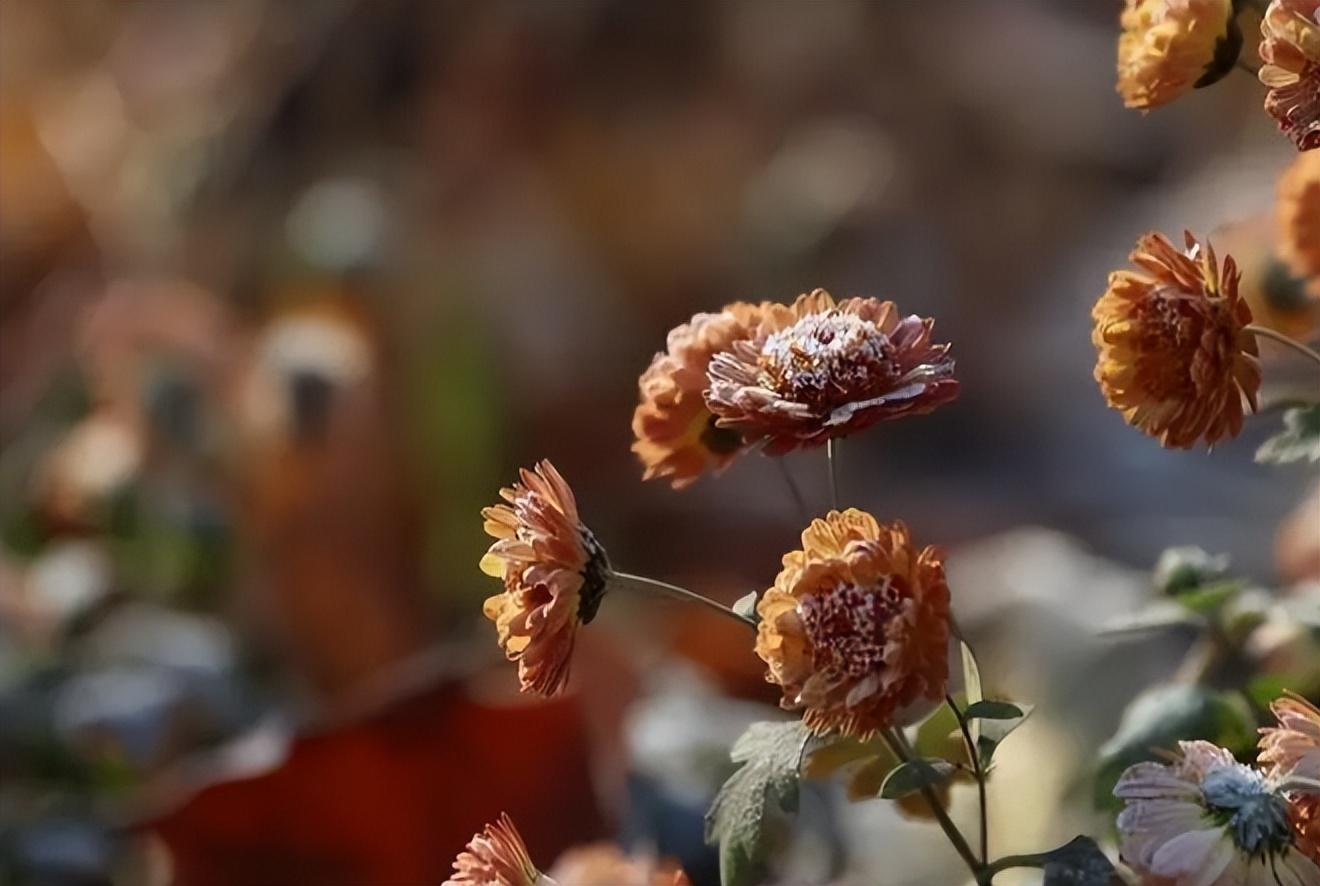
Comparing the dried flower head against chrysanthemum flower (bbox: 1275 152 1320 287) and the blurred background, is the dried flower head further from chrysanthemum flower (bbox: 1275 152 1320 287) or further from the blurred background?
chrysanthemum flower (bbox: 1275 152 1320 287)

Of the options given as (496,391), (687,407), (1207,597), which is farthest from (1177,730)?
(496,391)

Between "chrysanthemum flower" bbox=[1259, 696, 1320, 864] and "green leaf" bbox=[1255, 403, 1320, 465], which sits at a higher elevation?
"green leaf" bbox=[1255, 403, 1320, 465]

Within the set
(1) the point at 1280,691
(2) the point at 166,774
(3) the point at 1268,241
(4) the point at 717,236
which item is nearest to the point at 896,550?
(1) the point at 1280,691

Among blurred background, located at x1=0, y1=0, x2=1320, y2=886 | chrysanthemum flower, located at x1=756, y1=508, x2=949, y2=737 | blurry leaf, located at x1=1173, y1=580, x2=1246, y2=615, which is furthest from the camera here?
blurred background, located at x1=0, y1=0, x2=1320, y2=886

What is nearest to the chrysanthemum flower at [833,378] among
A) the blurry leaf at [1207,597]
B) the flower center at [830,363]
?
the flower center at [830,363]

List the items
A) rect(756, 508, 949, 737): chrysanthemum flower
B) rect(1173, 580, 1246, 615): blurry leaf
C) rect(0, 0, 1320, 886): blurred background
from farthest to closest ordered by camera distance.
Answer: rect(0, 0, 1320, 886): blurred background < rect(1173, 580, 1246, 615): blurry leaf < rect(756, 508, 949, 737): chrysanthemum flower

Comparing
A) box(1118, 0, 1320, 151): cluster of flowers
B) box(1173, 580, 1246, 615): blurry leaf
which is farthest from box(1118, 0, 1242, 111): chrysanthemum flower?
box(1173, 580, 1246, 615): blurry leaf
